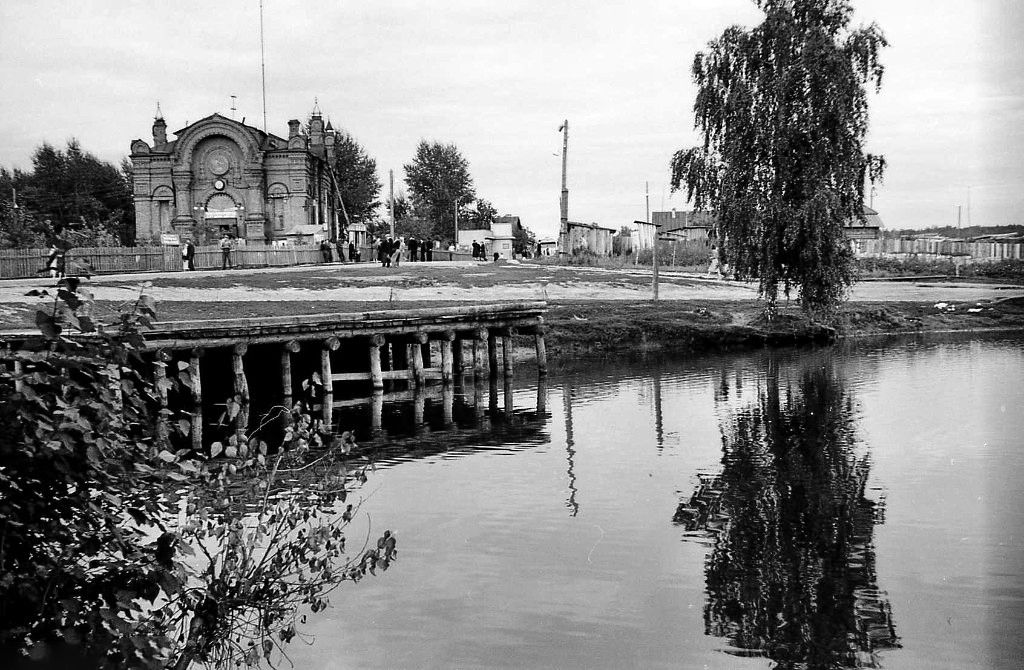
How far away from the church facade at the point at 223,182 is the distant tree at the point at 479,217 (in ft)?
84.3

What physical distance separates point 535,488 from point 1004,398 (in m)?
13.6

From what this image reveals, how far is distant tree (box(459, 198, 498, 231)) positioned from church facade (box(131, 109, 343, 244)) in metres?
25.7

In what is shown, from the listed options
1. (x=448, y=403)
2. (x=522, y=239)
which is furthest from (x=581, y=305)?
(x=522, y=239)

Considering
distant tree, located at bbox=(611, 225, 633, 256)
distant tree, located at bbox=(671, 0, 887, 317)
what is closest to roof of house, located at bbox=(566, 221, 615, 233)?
distant tree, located at bbox=(611, 225, 633, 256)

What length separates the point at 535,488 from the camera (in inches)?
589

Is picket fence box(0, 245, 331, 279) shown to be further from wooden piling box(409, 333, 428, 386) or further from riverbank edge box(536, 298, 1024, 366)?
riverbank edge box(536, 298, 1024, 366)

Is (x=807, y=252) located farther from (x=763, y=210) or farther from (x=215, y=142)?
(x=215, y=142)

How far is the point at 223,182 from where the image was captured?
217 feet

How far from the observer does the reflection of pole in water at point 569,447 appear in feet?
45.8

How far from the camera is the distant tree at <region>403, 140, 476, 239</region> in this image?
9756 centimetres

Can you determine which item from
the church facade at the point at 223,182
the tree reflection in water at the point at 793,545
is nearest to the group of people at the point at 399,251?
the church facade at the point at 223,182

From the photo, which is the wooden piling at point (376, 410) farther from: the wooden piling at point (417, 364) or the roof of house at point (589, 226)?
the roof of house at point (589, 226)

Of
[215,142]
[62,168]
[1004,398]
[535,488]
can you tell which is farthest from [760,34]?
[62,168]

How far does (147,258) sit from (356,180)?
175 feet
